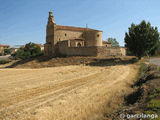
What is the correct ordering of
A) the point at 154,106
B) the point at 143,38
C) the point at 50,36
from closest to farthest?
1. the point at 154,106
2. the point at 143,38
3. the point at 50,36

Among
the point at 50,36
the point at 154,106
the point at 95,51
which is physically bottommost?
the point at 154,106

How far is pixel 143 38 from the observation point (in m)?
23.5

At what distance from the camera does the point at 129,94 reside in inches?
367

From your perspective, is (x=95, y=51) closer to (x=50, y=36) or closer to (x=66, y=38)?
(x=66, y=38)

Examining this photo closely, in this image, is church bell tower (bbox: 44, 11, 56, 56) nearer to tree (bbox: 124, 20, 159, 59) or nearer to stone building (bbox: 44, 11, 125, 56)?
stone building (bbox: 44, 11, 125, 56)

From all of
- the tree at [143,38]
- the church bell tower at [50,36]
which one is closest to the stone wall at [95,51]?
the tree at [143,38]

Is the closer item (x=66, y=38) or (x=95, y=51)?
(x=95, y=51)

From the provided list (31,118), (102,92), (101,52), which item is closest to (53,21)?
(101,52)

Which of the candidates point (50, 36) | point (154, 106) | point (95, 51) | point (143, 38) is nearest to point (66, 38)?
point (50, 36)

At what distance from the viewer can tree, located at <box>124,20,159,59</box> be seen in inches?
920

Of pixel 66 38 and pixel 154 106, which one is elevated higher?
pixel 66 38

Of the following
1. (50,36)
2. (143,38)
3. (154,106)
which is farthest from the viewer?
(50,36)

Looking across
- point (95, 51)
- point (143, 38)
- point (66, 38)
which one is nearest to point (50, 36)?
point (66, 38)

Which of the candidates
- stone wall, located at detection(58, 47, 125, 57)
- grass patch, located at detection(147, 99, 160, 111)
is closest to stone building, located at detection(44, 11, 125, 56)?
stone wall, located at detection(58, 47, 125, 57)
